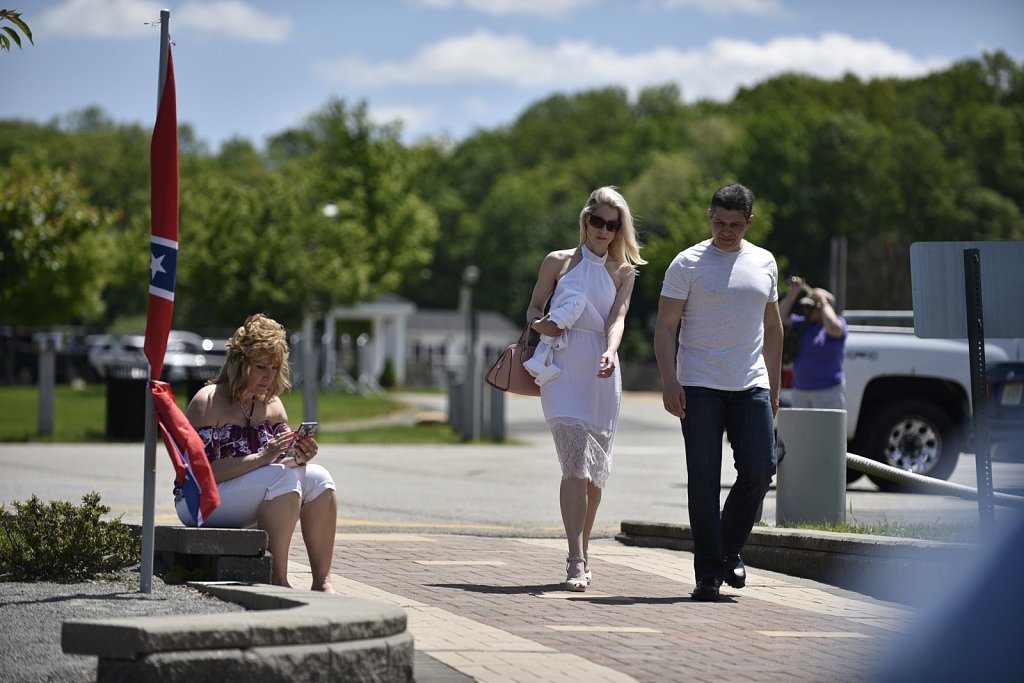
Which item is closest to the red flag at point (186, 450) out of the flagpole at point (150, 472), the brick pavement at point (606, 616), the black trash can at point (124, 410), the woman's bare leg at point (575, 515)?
the flagpole at point (150, 472)

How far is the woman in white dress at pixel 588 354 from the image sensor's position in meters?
7.79

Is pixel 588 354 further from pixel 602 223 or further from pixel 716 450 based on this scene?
pixel 716 450

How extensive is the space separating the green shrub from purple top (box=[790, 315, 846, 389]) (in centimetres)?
783

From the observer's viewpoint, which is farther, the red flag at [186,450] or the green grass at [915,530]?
the green grass at [915,530]

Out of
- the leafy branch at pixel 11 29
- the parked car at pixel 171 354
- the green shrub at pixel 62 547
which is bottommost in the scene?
the green shrub at pixel 62 547

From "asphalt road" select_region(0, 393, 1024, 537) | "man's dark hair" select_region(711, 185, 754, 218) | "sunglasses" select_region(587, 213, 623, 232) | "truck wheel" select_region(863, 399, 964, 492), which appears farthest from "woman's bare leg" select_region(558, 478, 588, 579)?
"truck wheel" select_region(863, 399, 964, 492)

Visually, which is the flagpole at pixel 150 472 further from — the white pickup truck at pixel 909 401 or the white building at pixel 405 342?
the white building at pixel 405 342

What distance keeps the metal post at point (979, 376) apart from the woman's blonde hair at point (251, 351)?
10.8 feet

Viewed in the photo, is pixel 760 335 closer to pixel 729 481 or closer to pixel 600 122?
pixel 729 481

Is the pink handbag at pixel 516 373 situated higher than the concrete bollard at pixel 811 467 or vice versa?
the pink handbag at pixel 516 373

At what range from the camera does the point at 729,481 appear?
51.9 ft

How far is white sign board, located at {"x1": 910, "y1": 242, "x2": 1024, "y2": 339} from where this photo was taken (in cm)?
756

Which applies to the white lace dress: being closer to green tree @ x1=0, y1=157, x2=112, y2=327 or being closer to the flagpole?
the flagpole

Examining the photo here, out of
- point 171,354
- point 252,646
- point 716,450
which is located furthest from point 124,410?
point 171,354
